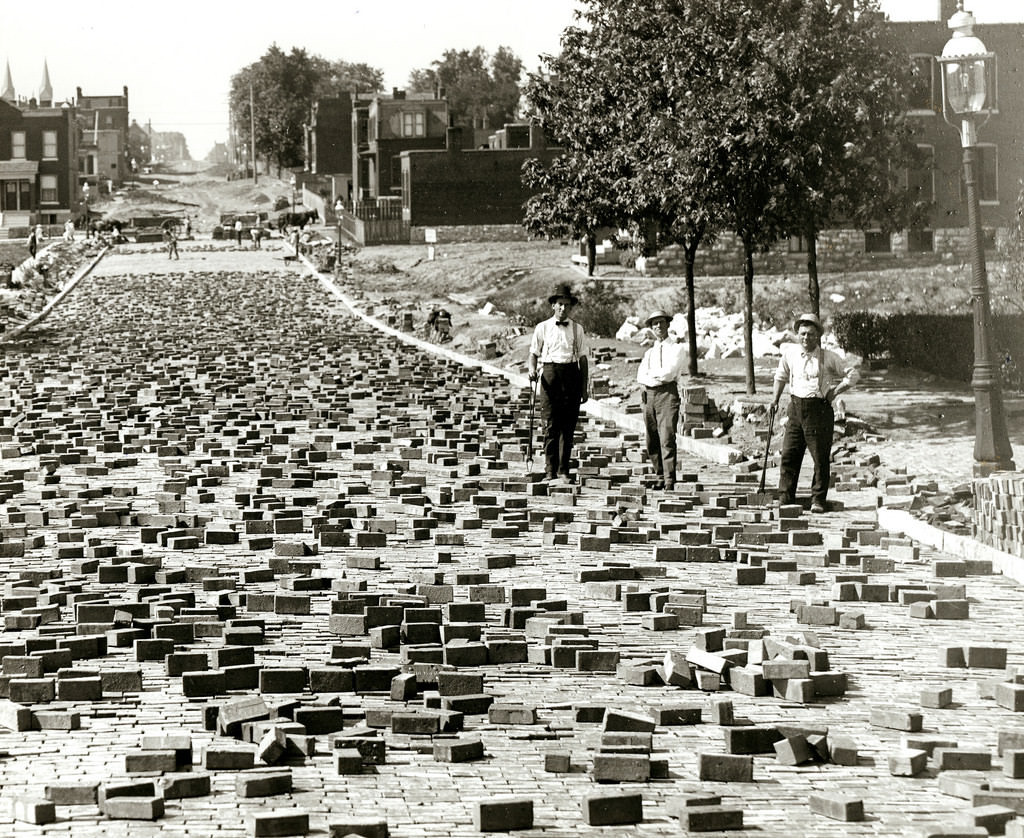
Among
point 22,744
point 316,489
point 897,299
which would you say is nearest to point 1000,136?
point 897,299

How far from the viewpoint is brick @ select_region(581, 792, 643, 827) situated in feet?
21.1

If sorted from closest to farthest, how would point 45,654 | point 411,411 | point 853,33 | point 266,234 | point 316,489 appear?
point 45,654
point 316,489
point 853,33
point 411,411
point 266,234

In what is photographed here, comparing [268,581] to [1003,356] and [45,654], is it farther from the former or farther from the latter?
[1003,356]

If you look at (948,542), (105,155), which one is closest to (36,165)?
(105,155)

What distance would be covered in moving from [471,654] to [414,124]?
8626 centimetres

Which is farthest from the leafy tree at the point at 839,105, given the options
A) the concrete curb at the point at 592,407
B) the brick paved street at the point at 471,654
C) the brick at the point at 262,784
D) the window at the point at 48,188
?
the window at the point at 48,188

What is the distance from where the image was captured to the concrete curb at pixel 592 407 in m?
20.0

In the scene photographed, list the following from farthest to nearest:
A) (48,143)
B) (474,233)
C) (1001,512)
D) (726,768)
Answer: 1. (48,143)
2. (474,233)
3. (1001,512)
4. (726,768)

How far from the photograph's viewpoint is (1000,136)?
179 feet

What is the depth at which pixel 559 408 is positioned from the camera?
17.4 meters

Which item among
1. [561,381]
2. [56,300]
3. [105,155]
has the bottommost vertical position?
[561,381]

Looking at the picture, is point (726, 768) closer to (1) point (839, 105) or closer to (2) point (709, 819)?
(2) point (709, 819)

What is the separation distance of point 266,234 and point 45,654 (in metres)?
82.1

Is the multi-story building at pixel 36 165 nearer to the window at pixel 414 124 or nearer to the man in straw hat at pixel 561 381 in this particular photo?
the window at pixel 414 124
